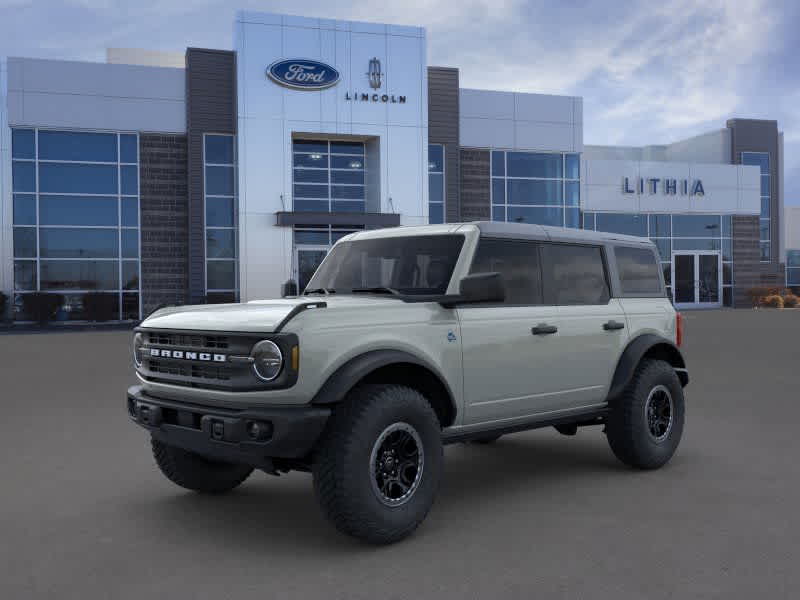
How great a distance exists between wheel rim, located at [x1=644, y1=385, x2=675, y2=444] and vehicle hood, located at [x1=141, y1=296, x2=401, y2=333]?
2723 millimetres

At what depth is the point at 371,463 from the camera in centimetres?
449

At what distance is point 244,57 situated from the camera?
95.9ft

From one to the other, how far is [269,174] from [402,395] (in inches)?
1022

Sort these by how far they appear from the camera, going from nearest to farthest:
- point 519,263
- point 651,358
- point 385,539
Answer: point 385,539 → point 519,263 → point 651,358

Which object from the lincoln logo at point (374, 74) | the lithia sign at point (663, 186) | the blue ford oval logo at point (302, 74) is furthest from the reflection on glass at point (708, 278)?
the blue ford oval logo at point (302, 74)

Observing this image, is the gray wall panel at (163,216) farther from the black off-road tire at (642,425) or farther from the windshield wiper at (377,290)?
the black off-road tire at (642,425)

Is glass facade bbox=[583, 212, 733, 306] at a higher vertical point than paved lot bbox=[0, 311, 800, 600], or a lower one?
higher

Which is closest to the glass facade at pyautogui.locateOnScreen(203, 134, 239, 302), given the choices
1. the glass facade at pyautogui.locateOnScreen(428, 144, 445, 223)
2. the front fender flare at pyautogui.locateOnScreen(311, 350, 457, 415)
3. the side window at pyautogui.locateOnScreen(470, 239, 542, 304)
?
the glass facade at pyautogui.locateOnScreen(428, 144, 445, 223)

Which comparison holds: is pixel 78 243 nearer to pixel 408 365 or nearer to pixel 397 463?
pixel 408 365

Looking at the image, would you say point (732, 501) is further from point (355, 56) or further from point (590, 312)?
point (355, 56)

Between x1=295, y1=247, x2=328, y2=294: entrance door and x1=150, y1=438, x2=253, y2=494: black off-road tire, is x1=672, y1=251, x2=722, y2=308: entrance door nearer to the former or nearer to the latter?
x1=295, y1=247, x2=328, y2=294: entrance door

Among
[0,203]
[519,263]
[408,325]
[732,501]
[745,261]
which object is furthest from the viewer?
[745,261]

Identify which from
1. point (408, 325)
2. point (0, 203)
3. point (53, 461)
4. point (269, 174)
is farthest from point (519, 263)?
point (0, 203)

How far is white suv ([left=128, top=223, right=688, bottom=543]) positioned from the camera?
441cm
